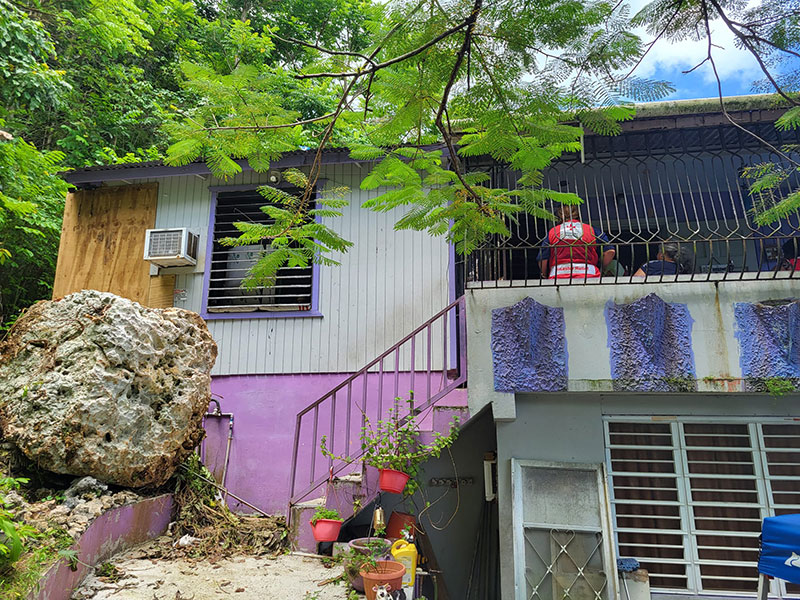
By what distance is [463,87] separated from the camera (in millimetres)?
3094

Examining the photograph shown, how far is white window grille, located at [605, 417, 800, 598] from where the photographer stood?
5105 mm

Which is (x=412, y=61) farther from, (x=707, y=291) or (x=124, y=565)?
(x=124, y=565)

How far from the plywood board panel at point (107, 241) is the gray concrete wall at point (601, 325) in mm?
4971

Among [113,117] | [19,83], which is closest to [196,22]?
[113,117]

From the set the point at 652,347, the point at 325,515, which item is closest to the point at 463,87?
the point at 652,347

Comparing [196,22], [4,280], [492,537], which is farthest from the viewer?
[196,22]

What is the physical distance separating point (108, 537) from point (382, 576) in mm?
2519

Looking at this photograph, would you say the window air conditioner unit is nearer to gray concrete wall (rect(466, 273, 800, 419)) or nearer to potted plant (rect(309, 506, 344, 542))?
potted plant (rect(309, 506, 344, 542))

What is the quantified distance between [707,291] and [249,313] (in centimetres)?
552

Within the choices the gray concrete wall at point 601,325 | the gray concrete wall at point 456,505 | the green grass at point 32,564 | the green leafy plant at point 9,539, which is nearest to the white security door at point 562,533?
the gray concrete wall at point 601,325

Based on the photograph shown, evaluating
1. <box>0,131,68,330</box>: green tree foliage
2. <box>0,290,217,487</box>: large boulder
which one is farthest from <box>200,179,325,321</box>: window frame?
<box>0,131,68,330</box>: green tree foliage

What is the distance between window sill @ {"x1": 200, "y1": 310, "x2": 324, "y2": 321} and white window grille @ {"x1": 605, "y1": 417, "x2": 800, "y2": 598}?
393cm

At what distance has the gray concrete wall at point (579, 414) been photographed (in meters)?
5.30

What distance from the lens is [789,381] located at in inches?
193
